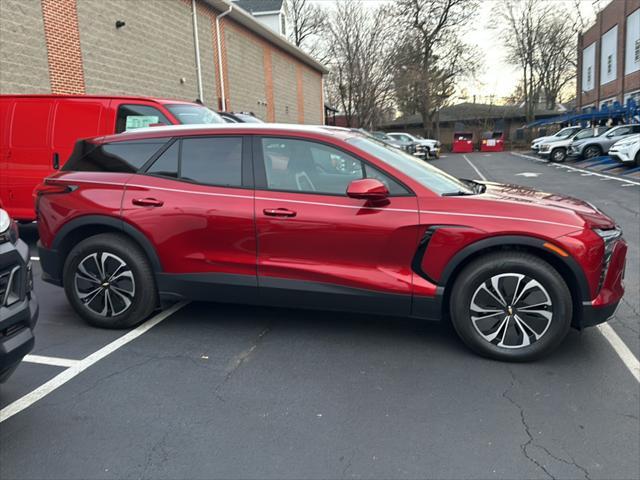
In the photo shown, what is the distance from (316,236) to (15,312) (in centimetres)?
196

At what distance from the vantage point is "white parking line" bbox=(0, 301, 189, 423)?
3.10 meters

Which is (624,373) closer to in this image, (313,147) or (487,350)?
(487,350)

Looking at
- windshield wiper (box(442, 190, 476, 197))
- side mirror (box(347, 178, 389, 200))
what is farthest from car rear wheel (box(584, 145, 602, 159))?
side mirror (box(347, 178, 389, 200))

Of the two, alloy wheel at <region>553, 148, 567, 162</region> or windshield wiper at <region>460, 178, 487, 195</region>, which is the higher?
alloy wheel at <region>553, 148, 567, 162</region>

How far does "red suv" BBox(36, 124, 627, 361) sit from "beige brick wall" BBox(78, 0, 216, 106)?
9854 mm

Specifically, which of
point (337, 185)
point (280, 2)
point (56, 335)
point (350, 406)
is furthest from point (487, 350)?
point (280, 2)

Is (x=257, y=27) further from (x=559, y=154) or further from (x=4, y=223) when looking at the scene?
(x=4, y=223)

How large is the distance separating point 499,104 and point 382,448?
201ft

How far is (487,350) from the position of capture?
3605mm

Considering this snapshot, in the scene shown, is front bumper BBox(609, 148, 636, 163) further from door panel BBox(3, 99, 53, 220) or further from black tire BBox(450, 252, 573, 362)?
door panel BBox(3, 99, 53, 220)

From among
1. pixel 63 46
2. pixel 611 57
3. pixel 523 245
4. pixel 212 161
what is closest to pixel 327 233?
pixel 212 161

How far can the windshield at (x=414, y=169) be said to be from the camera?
388 centimetres

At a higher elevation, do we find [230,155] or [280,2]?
[280,2]

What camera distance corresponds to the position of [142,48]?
48.3 feet
